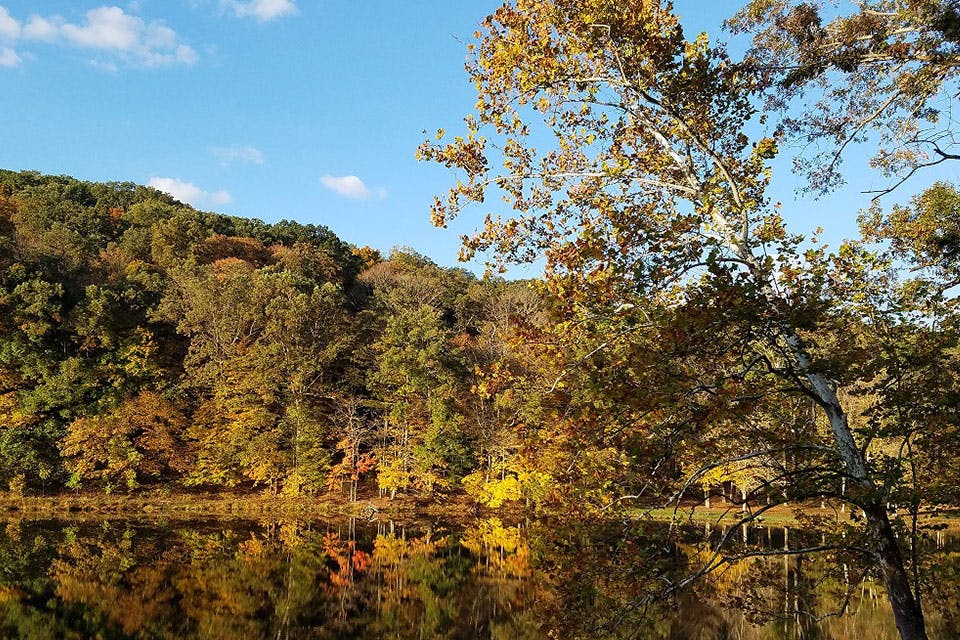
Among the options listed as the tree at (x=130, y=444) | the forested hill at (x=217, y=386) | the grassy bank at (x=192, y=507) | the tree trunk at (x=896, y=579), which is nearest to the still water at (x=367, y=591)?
the tree trunk at (x=896, y=579)

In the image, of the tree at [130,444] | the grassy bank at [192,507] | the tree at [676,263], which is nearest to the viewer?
the tree at [676,263]

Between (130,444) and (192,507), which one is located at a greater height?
(130,444)

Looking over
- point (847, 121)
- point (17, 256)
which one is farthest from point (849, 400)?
point (17, 256)

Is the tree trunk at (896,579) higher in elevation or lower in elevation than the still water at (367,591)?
higher

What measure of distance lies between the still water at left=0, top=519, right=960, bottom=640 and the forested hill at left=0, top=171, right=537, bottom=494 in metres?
8.45

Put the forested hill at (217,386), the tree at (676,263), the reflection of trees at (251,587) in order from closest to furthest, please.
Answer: the tree at (676,263)
the reflection of trees at (251,587)
the forested hill at (217,386)

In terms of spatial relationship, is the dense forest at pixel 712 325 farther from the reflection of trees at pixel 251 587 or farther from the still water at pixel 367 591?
the reflection of trees at pixel 251 587

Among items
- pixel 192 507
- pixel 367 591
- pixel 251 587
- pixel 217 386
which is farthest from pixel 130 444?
pixel 367 591

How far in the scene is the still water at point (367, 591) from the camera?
5.31 m

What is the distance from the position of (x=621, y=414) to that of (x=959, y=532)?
3422 cm

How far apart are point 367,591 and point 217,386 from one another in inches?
833

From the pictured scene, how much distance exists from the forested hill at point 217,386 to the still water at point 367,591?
8.45 m

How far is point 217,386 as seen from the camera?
1300 inches

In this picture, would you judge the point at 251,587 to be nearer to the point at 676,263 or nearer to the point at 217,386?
the point at 676,263
